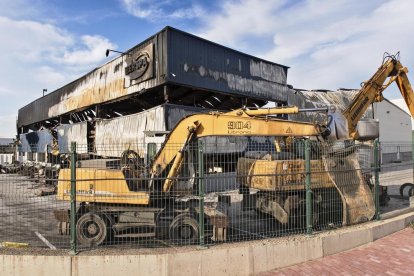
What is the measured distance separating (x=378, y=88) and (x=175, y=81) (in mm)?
8243

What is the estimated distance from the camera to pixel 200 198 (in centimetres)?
632

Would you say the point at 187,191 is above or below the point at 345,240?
above

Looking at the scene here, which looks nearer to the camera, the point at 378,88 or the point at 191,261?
the point at 191,261

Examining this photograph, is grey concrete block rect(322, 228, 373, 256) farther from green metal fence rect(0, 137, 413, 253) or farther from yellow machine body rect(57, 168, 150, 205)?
yellow machine body rect(57, 168, 150, 205)

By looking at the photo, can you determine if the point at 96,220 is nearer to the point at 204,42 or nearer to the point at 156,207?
the point at 156,207

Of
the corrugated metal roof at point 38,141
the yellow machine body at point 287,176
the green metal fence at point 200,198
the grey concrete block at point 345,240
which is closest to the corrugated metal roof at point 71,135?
the corrugated metal roof at point 38,141

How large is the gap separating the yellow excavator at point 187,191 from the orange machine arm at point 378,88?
4.11 meters

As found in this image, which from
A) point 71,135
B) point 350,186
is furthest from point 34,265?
point 71,135

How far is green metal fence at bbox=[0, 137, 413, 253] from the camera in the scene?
278 inches

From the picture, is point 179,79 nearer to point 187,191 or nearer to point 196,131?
point 196,131

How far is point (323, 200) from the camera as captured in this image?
28.1 ft

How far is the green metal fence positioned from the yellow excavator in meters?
0.02

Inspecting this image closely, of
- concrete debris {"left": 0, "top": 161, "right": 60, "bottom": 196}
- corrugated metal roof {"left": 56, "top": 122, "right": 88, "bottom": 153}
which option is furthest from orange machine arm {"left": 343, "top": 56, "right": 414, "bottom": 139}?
corrugated metal roof {"left": 56, "top": 122, "right": 88, "bottom": 153}

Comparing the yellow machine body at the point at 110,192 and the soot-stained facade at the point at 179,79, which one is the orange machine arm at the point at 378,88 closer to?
the soot-stained facade at the point at 179,79
